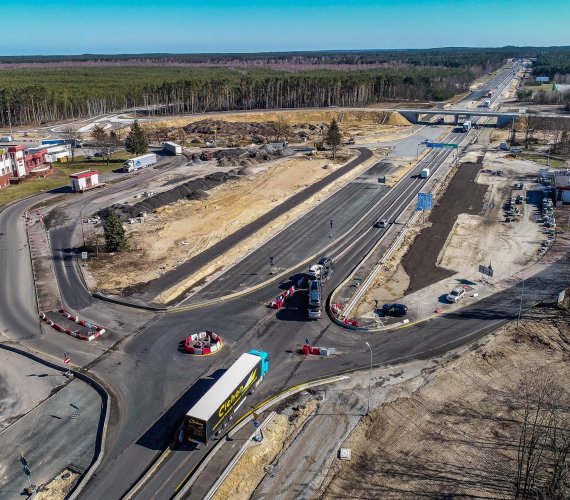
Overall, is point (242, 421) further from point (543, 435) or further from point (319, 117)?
point (319, 117)

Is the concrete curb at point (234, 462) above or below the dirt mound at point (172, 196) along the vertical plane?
below

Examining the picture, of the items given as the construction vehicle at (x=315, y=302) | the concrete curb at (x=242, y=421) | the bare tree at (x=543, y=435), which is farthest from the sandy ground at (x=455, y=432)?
the construction vehicle at (x=315, y=302)

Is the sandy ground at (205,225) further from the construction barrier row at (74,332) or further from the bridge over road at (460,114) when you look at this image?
the bridge over road at (460,114)

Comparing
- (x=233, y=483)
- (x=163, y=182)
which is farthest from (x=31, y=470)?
(x=163, y=182)

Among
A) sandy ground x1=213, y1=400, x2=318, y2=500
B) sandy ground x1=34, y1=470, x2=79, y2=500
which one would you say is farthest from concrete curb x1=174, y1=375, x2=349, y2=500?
sandy ground x1=34, y1=470, x2=79, y2=500

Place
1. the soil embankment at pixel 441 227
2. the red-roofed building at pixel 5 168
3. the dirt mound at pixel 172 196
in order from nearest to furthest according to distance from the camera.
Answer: the soil embankment at pixel 441 227, the dirt mound at pixel 172 196, the red-roofed building at pixel 5 168
